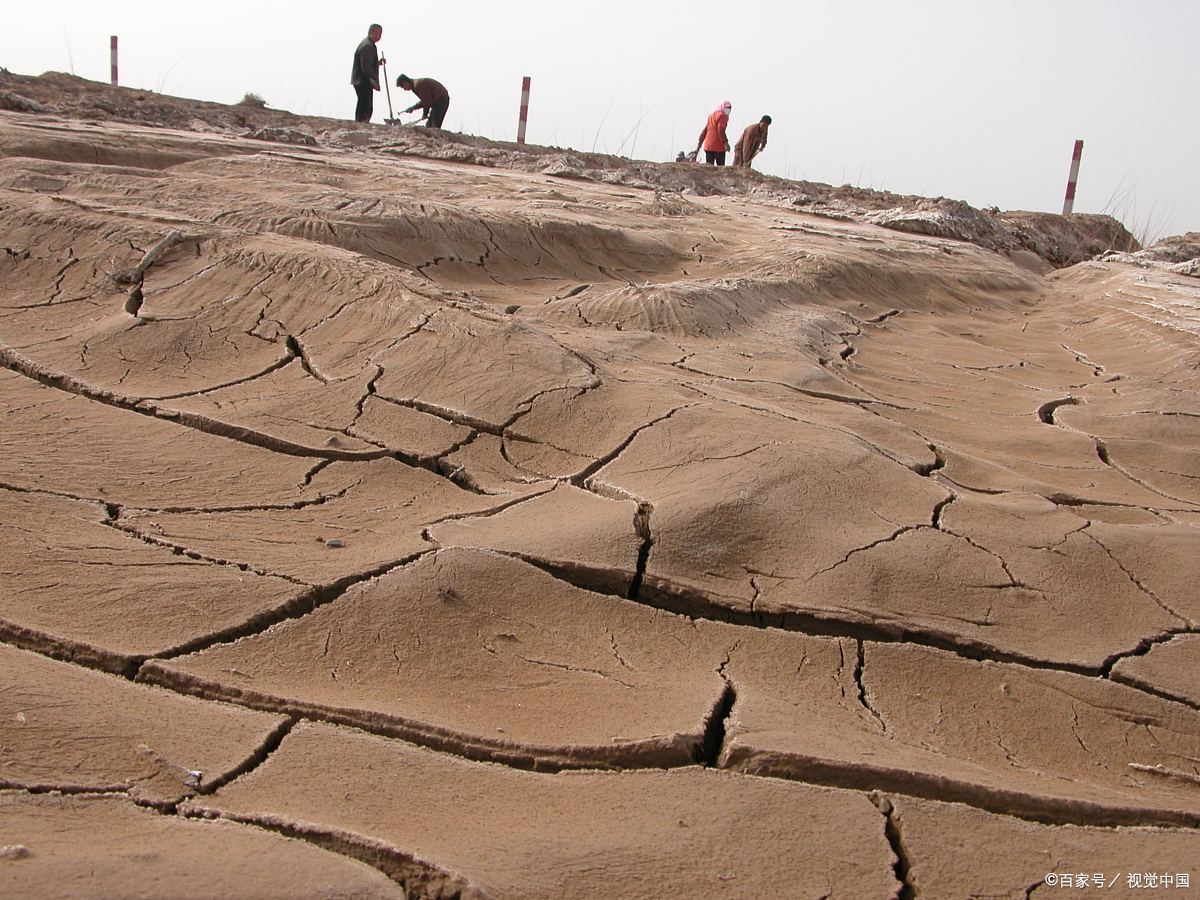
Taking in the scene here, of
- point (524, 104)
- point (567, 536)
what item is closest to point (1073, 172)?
point (524, 104)

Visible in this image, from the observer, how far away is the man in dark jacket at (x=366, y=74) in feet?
36.7

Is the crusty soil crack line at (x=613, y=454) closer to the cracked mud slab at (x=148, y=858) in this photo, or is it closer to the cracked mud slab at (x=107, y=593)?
the cracked mud slab at (x=107, y=593)

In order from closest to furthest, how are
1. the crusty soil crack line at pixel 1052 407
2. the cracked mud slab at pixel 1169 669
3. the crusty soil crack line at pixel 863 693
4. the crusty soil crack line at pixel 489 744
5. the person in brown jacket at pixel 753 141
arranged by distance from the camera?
the crusty soil crack line at pixel 489 744 < the crusty soil crack line at pixel 863 693 < the cracked mud slab at pixel 1169 669 < the crusty soil crack line at pixel 1052 407 < the person in brown jacket at pixel 753 141

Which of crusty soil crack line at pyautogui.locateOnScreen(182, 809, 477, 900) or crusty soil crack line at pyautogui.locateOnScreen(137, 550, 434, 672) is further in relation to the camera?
crusty soil crack line at pyautogui.locateOnScreen(137, 550, 434, 672)

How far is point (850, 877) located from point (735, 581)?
0.88 meters

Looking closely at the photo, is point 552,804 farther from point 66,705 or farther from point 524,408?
point 524,408

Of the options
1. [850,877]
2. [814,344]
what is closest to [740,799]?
[850,877]

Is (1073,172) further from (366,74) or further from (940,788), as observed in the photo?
(940,788)

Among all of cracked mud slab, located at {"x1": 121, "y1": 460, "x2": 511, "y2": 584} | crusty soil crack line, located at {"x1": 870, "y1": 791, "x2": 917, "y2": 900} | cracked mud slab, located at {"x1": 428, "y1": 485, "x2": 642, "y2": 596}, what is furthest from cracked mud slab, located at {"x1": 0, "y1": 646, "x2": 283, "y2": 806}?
crusty soil crack line, located at {"x1": 870, "y1": 791, "x2": 917, "y2": 900}

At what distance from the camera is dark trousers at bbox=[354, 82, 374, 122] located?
444 inches

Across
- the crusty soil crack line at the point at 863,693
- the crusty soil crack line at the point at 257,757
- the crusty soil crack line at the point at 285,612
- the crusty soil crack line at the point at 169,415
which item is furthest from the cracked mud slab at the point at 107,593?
the crusty soil crack line at the point at 863,693

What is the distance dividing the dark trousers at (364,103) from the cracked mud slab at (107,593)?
9.84m

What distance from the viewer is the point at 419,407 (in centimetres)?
304

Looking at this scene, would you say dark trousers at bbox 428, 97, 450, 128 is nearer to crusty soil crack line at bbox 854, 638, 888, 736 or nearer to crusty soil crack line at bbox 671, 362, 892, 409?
crusty soil crack line at bbox 671, 362, 892, 409
